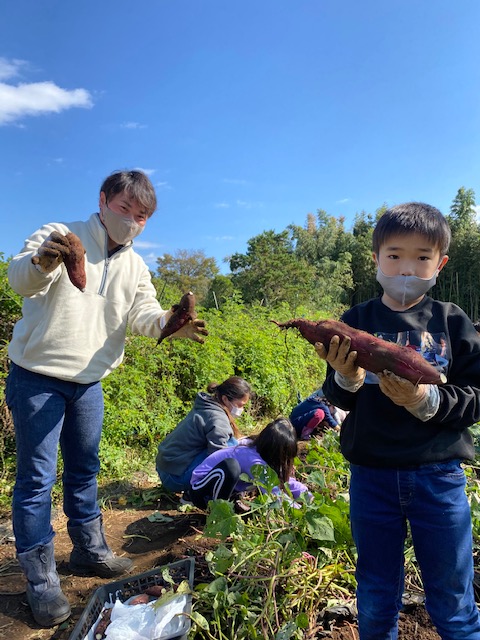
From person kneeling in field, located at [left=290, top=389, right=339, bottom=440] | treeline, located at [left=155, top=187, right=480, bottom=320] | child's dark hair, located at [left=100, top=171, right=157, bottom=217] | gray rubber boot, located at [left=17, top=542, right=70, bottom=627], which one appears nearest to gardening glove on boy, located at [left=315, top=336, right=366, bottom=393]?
child's dark hair, located at [left=100, top=171, right=157, bottom=217]

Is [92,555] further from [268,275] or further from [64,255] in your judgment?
[268,275]

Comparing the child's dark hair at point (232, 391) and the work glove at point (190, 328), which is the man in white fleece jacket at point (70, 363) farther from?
the child's dark hair at point (232, 391)

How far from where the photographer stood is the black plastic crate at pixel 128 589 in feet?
5.20

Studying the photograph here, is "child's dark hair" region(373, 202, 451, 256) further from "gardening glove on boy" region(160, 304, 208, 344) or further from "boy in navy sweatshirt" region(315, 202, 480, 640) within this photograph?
"gardening glove on boy" region(160, 304, 208, 344)

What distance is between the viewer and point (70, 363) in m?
1.95

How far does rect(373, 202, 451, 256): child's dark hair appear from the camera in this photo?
1.39 m

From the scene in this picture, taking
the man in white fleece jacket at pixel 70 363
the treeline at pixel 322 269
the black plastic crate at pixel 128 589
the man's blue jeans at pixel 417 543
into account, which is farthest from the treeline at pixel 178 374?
the treeline at pixel 322 269

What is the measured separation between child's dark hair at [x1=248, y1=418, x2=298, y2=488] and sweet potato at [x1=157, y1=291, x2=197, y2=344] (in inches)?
38.4

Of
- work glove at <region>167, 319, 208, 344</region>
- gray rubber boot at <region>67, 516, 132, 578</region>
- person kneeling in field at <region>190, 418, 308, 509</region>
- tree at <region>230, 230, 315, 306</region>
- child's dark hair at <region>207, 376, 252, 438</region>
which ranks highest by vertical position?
tree at <region>230, 230, 315, 306</region>

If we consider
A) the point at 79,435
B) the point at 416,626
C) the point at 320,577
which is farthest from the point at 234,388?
the point at 416,626

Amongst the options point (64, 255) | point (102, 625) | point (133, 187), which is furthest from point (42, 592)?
point (133, 187)

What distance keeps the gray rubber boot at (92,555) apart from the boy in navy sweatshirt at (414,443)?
132cm

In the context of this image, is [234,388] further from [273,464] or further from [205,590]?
[205,590]

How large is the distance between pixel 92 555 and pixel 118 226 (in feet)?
5.26
